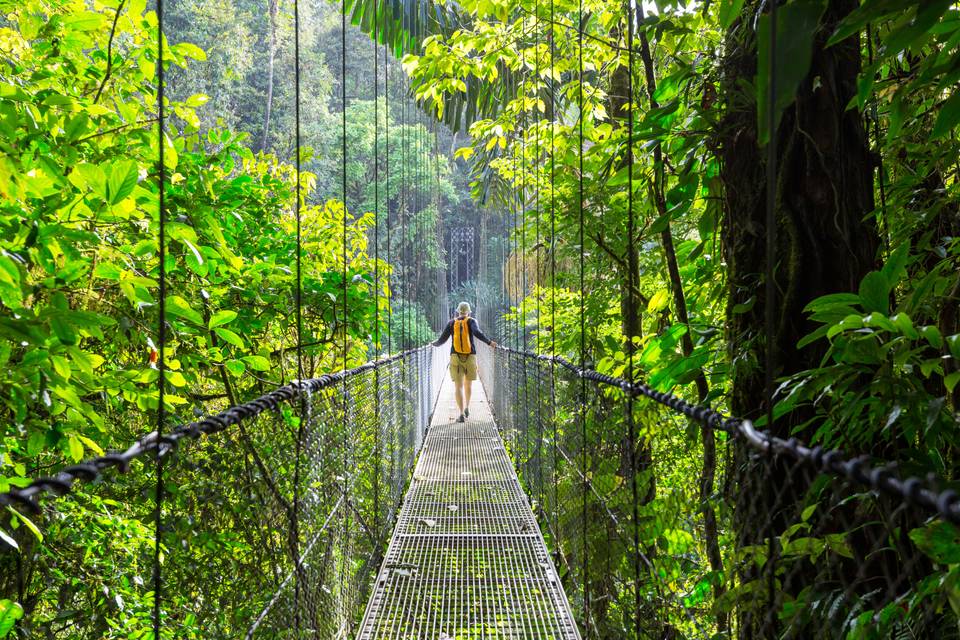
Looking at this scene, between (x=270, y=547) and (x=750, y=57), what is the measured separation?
126 cm

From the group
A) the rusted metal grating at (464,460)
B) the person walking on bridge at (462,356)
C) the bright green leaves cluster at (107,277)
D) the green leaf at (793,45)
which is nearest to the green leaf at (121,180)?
the bright green leaves cluster at (107,277)

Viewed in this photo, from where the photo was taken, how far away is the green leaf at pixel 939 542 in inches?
22.8

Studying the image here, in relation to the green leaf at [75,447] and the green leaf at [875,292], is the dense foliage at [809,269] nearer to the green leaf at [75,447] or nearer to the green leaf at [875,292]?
the green leaf at [875,292]

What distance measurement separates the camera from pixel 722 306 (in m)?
1.58

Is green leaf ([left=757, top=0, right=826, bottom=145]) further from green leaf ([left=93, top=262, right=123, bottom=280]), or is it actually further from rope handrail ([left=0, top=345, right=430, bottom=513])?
green leaf ([left=93, top=262, right=123, bottom=280])

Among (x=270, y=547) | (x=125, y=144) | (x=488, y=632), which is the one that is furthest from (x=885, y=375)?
(x=488, y=632)

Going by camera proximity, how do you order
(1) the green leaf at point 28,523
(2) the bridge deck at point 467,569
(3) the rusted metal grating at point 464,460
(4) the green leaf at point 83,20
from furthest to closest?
(3) the rusted metal grating at point 464,460 < (2) the bridge deck at point 467,569 < (4) the green leaf at point 83,20 < (1) the green leaf at point 28,523

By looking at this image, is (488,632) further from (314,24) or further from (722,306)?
(314,24)

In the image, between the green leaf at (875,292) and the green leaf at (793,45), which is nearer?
the green leaf at (793,45)

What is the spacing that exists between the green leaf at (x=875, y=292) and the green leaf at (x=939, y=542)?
0.74 feet

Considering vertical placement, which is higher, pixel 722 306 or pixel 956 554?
pixel 722 306

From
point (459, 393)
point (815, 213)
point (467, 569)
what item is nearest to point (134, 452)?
point (815, 213)

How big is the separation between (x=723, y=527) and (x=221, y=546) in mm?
1007

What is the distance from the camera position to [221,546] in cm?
148
